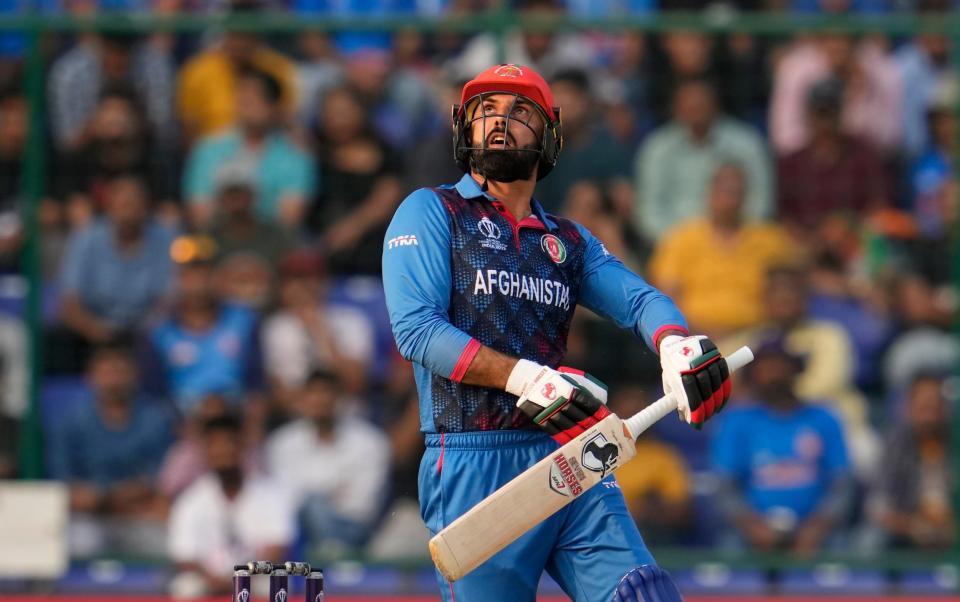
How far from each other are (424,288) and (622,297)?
2.03 feet

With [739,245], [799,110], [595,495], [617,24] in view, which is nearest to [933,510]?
[739,245]

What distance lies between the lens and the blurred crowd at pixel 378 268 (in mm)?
7941

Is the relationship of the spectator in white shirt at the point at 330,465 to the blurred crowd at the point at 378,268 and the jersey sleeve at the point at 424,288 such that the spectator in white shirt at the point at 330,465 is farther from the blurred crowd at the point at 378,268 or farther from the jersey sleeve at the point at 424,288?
the jersey sleeve at the point at 424,288

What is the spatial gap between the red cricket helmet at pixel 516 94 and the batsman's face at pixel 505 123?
17 millimetres

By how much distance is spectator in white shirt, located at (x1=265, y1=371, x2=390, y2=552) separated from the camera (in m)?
7.89

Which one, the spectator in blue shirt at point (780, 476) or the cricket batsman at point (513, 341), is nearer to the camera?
the cricket batsman at point (513, 341)

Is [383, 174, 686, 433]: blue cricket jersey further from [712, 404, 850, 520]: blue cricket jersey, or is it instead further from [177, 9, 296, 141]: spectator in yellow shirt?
[177, 9, 296, 141]: spectator in yellow shirt

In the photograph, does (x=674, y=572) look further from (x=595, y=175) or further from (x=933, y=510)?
(x=595, y=175)

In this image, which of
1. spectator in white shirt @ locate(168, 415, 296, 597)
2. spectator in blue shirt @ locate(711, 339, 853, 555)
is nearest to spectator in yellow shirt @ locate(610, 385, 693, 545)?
spectator in blue shirt @ locate(711, 339, 853, 555)

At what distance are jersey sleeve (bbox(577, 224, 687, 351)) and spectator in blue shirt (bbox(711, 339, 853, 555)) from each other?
339 cm

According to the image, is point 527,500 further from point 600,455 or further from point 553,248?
point 553,248

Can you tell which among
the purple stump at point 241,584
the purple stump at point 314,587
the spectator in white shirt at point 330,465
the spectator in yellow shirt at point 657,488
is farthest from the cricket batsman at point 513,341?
the spectator in white shirt at point 330,465

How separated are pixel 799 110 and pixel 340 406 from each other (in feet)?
9.15

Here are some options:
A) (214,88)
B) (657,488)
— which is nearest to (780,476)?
(657,488)
